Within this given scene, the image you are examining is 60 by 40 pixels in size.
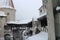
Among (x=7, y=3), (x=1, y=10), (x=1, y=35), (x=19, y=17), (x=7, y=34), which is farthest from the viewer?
(x=19, y=17)

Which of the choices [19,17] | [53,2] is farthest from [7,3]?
[53,2]

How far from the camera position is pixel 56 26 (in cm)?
119

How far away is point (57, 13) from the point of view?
3.96ft

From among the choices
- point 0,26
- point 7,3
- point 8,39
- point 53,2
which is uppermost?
point 7,3

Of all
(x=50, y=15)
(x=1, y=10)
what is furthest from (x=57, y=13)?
(x=1, y=10)

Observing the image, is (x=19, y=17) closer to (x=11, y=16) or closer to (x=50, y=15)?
(x=11, y=16)

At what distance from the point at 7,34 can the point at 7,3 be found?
701 centimetres

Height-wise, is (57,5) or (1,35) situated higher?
(57,5)

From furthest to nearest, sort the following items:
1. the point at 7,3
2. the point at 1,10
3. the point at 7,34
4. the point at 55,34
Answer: the point at 7,3, the point at 1,10, the point at 7,34, the point at 55,34

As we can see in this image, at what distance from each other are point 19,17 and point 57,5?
29984mm

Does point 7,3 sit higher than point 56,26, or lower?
higher

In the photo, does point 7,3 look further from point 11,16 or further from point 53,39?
point 53,39

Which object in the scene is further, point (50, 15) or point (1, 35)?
point (1, 35)

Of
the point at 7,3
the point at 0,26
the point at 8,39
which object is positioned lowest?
the point at 8,39
